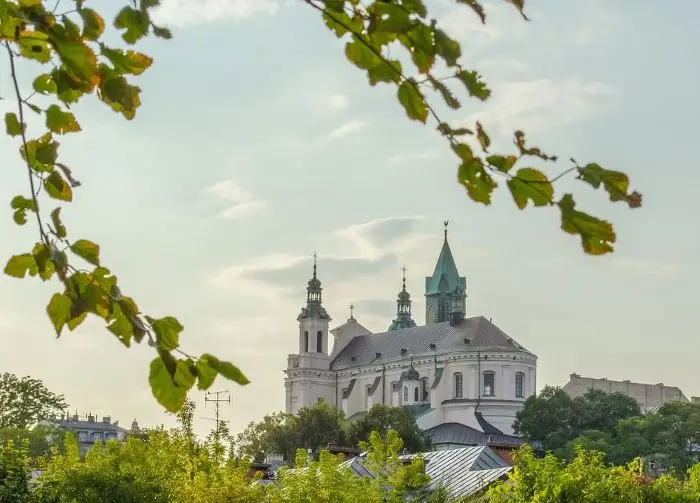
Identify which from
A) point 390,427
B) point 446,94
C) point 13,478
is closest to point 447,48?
point 446,94

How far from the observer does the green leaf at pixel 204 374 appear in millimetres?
4594

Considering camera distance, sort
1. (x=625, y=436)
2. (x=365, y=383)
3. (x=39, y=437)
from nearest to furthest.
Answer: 1. (x=39, y=437)
2. (x=625, y=436)
3. (x=365, y=383)

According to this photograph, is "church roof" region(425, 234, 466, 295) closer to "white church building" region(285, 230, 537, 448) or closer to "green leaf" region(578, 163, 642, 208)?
"white church building" region(285, 230, 537, 448)

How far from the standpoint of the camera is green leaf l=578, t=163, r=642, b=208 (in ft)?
15.1

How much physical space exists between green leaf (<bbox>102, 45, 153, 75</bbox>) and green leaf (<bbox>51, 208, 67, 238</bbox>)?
1.78ft

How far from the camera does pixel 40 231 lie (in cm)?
494

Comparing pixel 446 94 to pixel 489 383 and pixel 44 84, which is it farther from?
pixel 489 383

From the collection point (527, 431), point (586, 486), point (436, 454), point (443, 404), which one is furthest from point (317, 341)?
point (586, 486)

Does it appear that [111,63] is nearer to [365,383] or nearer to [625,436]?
[625,436]

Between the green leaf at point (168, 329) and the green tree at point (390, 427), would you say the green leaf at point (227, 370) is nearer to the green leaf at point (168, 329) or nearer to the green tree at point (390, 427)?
the green leaf at point (168, 329)

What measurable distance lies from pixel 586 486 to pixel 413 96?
24.3m

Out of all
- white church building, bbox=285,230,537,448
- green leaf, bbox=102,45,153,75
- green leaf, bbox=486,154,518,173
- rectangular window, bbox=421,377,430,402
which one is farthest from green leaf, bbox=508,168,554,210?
rectangular window, bbox=421,377,430,402

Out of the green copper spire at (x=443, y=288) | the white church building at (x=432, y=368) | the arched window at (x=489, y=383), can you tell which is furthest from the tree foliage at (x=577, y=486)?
the green copper spire at (x=443, y=288)

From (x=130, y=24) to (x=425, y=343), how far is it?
132726 millimetres
